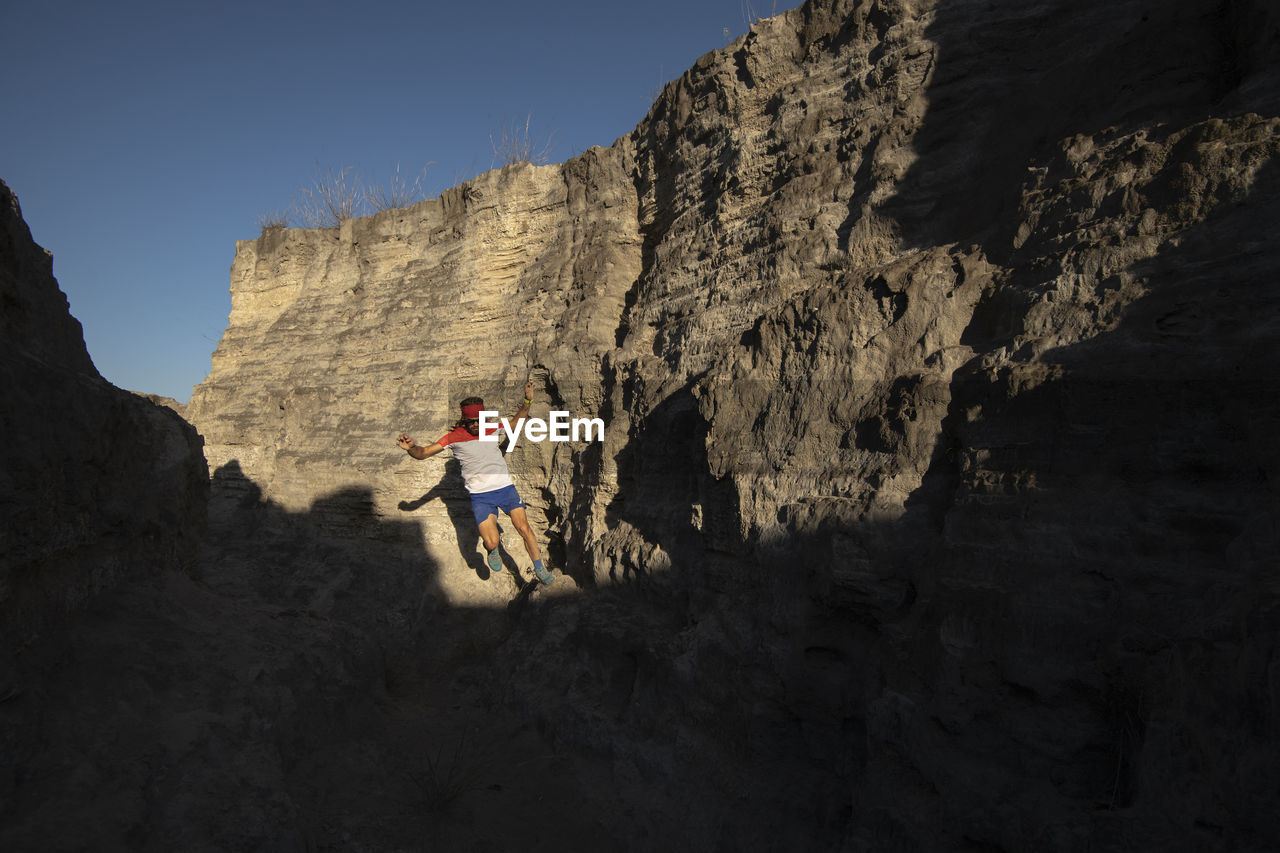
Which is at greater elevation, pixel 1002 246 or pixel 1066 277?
pixel 1002 246

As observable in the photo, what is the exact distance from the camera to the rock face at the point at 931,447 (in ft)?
7.82

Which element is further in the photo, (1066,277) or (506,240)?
(506,240)

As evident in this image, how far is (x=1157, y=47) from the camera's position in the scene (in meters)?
3.30

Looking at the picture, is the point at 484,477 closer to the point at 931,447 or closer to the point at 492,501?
the point at 492,501

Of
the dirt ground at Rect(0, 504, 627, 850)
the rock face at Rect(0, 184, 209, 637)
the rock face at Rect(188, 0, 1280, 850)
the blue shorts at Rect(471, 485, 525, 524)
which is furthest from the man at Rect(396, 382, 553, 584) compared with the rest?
the rock face at Rect(0, 184, 209, 637)

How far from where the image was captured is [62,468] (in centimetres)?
312

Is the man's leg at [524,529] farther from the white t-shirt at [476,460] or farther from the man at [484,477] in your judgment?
the white t-shirt at [476,460]

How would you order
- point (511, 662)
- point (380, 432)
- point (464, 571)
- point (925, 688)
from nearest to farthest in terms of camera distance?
point (925, 688)
point (511, 662)
point (464, 571)
point (380, 432)

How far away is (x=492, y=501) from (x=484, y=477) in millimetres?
215

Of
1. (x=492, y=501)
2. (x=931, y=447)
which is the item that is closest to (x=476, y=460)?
(x=492, y=501)

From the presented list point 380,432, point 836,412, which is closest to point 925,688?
point 836,412

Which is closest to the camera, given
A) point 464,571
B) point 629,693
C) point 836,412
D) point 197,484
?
point 836,412

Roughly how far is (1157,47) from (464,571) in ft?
19.0

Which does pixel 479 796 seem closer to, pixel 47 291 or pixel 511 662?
pixel 511 662
